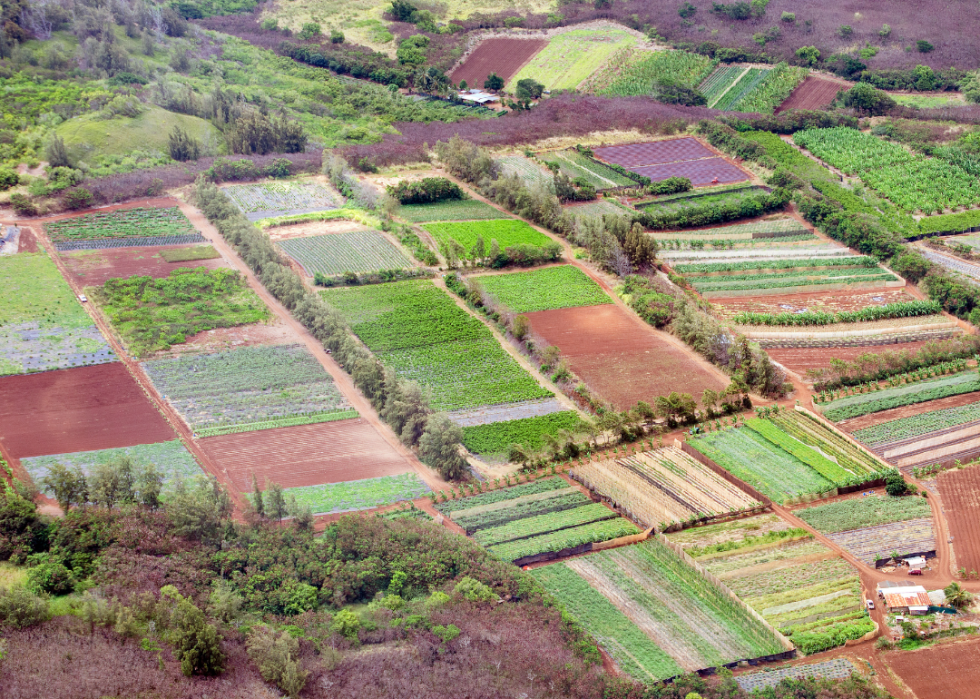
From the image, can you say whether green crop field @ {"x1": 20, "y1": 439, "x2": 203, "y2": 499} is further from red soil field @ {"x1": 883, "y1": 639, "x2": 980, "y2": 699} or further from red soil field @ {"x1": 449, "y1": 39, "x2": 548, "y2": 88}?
red soil field @ {"x1": 449, "y1": 39, "x2": 548, "y2": 88}

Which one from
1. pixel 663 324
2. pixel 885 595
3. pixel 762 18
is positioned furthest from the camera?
pixel 762 18

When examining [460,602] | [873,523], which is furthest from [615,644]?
[873,523]

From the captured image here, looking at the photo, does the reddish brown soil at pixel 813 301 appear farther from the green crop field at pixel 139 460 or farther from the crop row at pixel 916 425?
the green crop field at pixel 139 460

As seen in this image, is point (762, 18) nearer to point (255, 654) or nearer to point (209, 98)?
point (209, 98)

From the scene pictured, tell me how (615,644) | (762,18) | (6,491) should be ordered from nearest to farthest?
(615,644) → (6,491) → (762,18)

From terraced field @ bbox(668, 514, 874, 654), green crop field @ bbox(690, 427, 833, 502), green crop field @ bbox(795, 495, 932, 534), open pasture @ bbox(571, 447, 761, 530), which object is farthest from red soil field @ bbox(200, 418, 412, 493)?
green crop field @ bbox(795, 495, 932, 534)

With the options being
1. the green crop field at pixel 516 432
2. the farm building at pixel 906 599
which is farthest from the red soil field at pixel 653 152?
the farm building at pixel 906 599
